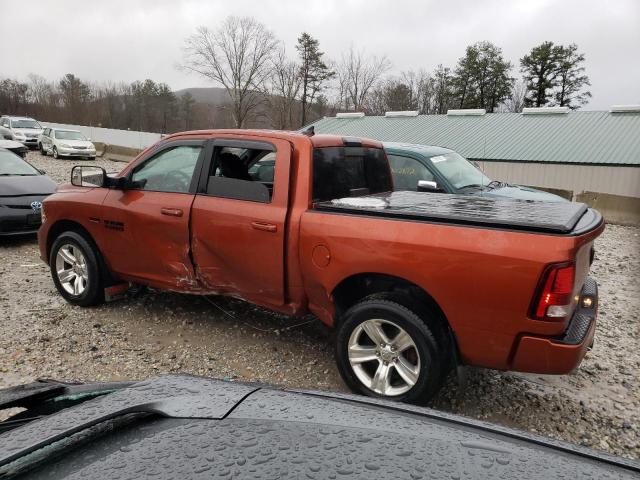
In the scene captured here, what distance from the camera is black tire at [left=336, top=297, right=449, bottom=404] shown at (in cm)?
293

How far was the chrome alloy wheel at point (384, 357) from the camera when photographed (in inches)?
122

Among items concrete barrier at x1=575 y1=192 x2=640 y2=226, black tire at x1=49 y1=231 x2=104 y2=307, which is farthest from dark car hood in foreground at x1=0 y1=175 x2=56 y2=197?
concrete barrier at x1=575 y1=192 x2=640 y2=226

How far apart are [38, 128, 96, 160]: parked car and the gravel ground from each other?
61.2 ft

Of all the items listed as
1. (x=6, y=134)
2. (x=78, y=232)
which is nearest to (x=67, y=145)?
(x=6, y=134)

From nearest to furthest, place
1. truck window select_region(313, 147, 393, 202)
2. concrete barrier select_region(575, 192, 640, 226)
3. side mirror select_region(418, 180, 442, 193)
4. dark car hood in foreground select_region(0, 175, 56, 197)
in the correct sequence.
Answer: truck window select_region(313, 147, 393, 202)
side mirror select_region(418, 180, 442, 193)
dark car hood in foreground select_region(0, 175, 56, 197)
concrete barrier select_region(575, 192, 640, 226)

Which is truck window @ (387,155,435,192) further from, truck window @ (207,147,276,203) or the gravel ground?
truck window @ (207,147,276,203)

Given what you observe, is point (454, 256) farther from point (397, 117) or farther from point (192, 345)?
point (397, 117)

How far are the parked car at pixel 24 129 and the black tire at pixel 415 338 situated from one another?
1098 inches

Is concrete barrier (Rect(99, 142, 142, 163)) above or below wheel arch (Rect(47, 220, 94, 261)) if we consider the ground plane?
above

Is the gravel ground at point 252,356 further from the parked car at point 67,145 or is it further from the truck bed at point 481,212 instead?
the parked car at point 67,145

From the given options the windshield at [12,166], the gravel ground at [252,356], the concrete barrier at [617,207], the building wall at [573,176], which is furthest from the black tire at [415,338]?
the building wall at [573,176]

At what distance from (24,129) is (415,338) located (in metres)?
30.2

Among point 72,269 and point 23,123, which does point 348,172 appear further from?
point 23,123

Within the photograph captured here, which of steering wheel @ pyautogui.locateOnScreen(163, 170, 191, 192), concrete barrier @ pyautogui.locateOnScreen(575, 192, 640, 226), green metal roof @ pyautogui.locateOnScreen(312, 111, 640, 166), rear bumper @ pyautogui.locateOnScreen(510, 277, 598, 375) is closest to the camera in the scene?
rear bumper @ pyautogui.locateOnScreen(510, 277, 598, 375)
